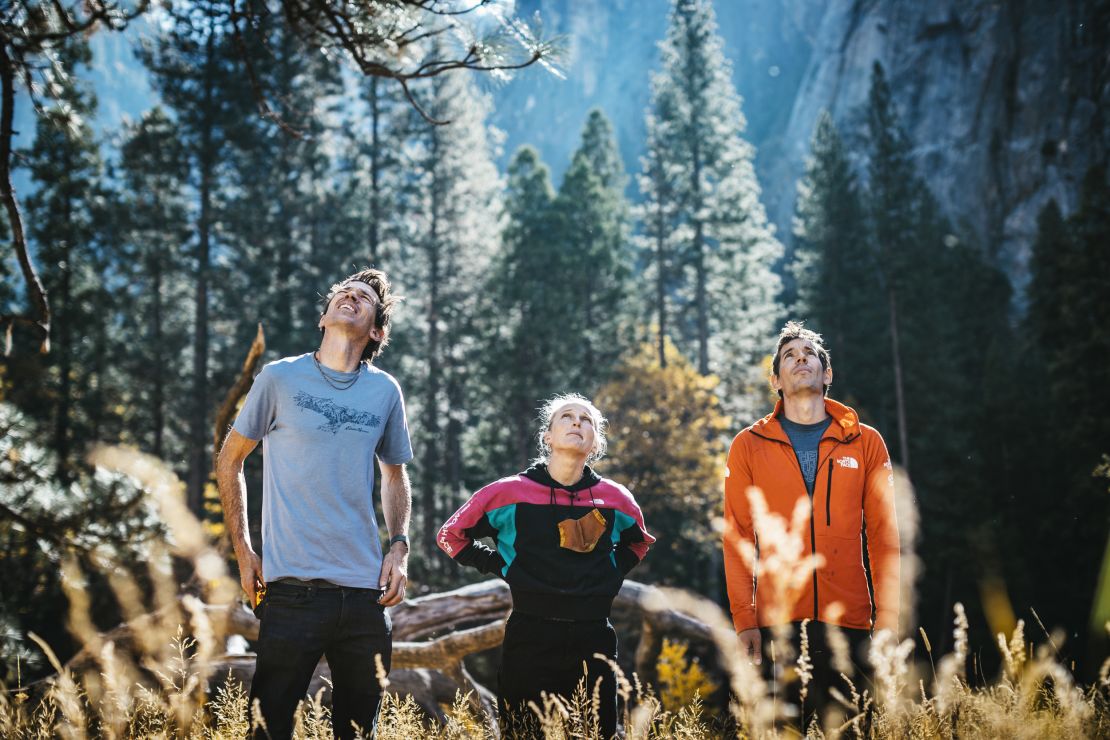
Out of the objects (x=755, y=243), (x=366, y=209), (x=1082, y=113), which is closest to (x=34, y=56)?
(x=366, y=209)

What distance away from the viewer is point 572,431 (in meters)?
3.34

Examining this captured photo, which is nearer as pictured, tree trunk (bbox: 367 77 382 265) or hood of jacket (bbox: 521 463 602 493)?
hood of jacket (bbox: 521 463 602 493)

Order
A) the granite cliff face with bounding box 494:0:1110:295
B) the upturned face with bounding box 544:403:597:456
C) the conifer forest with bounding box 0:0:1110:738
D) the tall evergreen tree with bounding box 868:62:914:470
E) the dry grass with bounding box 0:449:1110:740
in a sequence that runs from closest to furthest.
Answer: the dry grass with bounding box 0:449:1110:740, the upturned face with bounding box 544:403:597:456, the conifer forest with bounding box 0:0:1110:738, the tall evergreen tree with bounding box 868:62:914:470, the granite cliff face with bounding box 494:0:1110:295

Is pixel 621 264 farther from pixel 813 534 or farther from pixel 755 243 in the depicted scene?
pixel 813 534

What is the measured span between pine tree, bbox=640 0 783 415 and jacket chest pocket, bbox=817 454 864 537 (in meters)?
23.0

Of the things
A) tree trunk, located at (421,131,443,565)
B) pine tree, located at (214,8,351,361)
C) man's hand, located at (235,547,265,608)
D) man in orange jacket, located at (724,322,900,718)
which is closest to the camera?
man's hand, located at (235,547,265,608)

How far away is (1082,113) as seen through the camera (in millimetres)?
31578

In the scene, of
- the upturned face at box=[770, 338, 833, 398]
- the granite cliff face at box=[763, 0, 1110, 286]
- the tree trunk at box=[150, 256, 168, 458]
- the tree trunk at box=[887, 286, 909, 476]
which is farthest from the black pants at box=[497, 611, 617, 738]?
the granite cliff face at box=[763, 0, 1110, 286]

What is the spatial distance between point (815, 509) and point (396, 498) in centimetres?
168

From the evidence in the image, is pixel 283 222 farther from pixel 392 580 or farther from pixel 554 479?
pixel 392 580

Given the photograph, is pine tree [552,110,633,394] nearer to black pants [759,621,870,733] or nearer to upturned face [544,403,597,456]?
upturned face [544,403,597,456]

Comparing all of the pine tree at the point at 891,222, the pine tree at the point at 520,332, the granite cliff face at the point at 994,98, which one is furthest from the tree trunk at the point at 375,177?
the granite cliff face at the point at 994,98

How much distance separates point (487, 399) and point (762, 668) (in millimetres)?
21923

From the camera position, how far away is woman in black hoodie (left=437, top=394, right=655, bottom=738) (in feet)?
10.3
